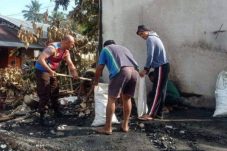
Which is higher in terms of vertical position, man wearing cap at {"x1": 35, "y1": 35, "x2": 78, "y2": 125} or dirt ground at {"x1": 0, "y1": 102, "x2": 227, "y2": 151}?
man wearing cap at {"x1": 35, "y1": 35, "x2": 78, "y2": 125}

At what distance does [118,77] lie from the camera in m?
5.42

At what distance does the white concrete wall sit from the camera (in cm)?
705

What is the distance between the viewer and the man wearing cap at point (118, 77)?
5.41 m

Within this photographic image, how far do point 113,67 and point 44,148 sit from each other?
63.7 inches

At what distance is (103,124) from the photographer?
6004mm

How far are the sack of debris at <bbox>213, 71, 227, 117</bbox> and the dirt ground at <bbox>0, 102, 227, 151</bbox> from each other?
152 millimetres

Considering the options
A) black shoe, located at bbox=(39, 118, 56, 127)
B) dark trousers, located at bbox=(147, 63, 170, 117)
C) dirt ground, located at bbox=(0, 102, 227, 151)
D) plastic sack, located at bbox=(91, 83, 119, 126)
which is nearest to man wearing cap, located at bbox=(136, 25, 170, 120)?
dark trousers, located at bbox=(147, 63, 170, 117)

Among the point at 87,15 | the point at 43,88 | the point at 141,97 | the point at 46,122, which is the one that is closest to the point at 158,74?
the point at 141,97

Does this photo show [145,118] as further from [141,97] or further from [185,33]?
[185,33]

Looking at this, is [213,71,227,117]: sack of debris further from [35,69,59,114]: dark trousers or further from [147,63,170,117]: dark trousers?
[35,69,59,114]: dark trousers

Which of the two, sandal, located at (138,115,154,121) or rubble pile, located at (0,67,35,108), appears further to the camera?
rubble pile, located at (0,67,35,108)

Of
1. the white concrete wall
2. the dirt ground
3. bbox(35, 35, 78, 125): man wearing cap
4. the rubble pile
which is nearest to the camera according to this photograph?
the dirt ground

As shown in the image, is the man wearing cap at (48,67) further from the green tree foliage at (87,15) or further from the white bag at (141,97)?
the green tree foliage at (87,15)

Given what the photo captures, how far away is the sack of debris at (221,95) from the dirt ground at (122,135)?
152 mm
